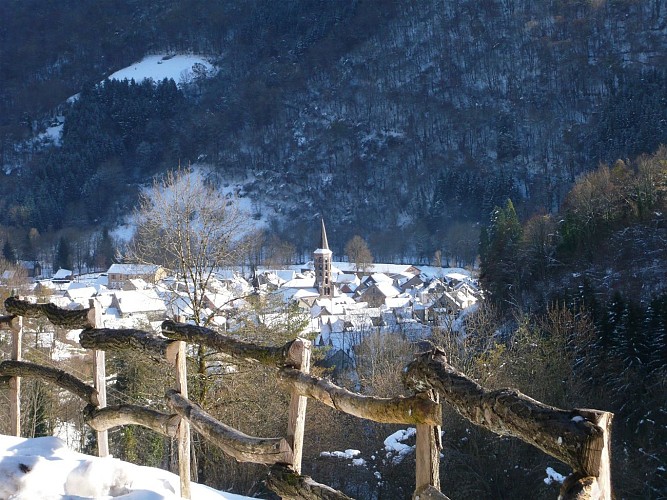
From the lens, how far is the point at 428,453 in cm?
284

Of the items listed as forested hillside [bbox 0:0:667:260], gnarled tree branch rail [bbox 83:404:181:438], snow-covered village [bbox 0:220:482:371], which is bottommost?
snow-covered village [bbox 0:220:482:371]

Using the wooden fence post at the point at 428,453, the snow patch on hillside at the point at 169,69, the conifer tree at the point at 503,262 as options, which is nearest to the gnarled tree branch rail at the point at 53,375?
the wooden fence post at the point at 428,453

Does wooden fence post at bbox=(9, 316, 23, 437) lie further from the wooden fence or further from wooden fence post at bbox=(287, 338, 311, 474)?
wooden fence post at bbox=(287, 338, 311, 474)

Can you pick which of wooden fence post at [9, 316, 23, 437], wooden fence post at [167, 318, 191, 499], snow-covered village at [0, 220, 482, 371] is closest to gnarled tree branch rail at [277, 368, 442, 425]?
wooden fence post at [167, 318, 191, 499]

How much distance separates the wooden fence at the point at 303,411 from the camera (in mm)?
2050

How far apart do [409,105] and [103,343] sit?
133120 millimetres

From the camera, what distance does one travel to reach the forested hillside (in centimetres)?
11050

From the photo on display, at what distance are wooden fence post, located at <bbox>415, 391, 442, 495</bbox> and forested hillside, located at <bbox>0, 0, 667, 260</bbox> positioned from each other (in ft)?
299

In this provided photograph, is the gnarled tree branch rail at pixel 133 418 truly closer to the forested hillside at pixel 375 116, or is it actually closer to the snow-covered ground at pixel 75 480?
the snow-covered ground at pixel 75 480

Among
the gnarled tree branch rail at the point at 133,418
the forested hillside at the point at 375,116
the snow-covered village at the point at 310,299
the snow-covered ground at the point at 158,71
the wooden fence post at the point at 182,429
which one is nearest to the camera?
the wooden fence post at the point at 182,429

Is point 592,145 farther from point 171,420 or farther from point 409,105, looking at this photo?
point 171,420

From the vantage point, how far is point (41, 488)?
409 centimetres

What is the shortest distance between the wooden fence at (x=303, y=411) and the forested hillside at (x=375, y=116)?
8957cm

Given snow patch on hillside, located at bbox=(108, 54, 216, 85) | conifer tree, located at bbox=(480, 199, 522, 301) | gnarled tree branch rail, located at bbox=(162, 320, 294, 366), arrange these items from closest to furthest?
gnarled tree branch rail, located at bbox=(162, 320, 294, 366)
conifer tree, located at bbox=(480, 199, 522, 301)
snow patch on hillside, located at bbox=(108, 54, 216, 85)
